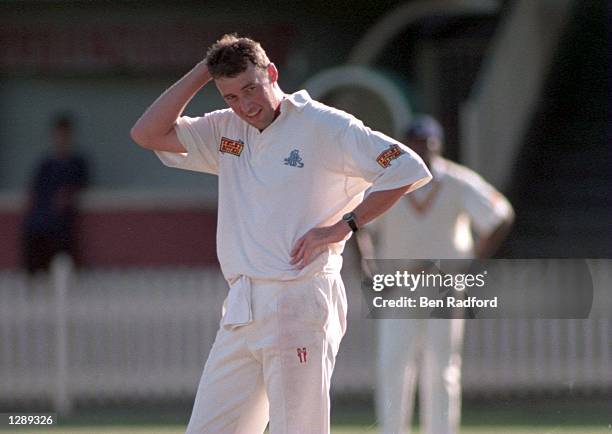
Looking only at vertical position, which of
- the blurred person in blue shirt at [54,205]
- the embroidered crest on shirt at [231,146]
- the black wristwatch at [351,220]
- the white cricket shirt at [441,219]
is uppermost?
the blurred person in blue shirt at [54,205]

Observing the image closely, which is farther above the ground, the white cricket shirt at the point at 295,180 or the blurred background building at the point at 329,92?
the blurred background building at the point at 329,92

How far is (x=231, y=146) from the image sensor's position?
4.99 m

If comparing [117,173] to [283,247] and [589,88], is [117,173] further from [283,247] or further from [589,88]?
[283,247]

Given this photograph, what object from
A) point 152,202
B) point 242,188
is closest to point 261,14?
point 152,202

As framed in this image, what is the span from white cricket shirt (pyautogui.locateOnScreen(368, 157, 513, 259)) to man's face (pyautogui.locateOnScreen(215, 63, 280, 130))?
333cm

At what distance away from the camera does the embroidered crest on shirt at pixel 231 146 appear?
16.3 feet

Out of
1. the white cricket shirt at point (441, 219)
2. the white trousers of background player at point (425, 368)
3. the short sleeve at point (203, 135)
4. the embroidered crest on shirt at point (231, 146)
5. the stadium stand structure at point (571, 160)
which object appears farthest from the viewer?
the stadium stand structure at point (571, 160)

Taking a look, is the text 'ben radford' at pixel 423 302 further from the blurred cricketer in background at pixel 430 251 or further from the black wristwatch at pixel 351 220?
the black wristwatch at pixel 351 220

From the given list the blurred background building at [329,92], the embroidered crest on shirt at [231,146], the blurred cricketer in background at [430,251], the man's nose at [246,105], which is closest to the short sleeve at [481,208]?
the blurred cricketer in background at [430,251]

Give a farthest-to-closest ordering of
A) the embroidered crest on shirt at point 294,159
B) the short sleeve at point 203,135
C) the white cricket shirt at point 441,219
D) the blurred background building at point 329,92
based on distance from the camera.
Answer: the blurred background building at point 329,92 < the white cricket shirt at point 441,219 < the short sleeve at point 203,135 < the embroidered crest on shirt at point 294,159

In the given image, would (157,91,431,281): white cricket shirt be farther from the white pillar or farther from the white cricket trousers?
the white pillar

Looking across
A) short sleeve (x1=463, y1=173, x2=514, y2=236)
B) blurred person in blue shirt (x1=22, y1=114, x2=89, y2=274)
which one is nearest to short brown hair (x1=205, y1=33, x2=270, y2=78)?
short sleeve (x1=463, y1=173, x2=514, y2=236)

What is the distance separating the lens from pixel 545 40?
13.5 meters

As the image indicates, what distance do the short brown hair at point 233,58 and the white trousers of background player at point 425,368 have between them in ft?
11.4
